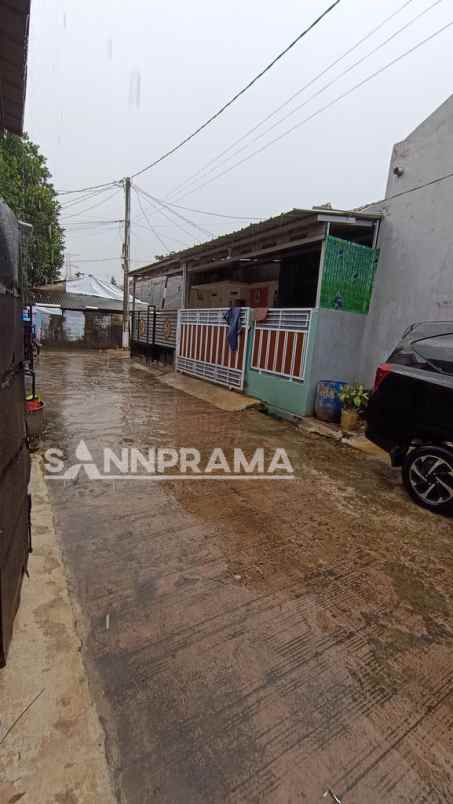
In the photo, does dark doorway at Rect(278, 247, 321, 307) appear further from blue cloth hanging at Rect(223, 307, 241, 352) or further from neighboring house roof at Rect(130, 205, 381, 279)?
blue cloth hanging at Rect(223, 307, 241, 352)

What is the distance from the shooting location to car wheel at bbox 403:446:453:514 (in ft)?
10.9

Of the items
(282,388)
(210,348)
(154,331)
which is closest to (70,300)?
(154,331)

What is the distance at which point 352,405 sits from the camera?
19.6 feet

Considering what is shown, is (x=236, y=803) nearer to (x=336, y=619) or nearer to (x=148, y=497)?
(x=336, y=619)

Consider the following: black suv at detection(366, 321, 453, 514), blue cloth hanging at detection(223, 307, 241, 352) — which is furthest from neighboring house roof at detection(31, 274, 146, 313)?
black suv at detection(366, 321, 453, 514)

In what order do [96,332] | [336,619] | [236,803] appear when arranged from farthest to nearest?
[96,332], [336,619], [236,803]

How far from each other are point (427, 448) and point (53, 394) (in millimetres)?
6763

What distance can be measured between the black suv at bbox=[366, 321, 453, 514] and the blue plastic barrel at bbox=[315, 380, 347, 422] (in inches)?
92.1

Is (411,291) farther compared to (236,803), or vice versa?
(411,291)

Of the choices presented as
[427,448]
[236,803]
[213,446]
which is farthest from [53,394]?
[236,803]

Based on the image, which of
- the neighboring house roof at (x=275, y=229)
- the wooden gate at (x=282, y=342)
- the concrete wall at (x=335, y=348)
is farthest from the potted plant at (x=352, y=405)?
the neighboring house roof at (x=275, y=229)

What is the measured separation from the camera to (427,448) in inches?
135

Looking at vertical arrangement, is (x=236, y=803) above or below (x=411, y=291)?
below

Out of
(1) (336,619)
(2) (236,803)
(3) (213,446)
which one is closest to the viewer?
(2) (236,803)
